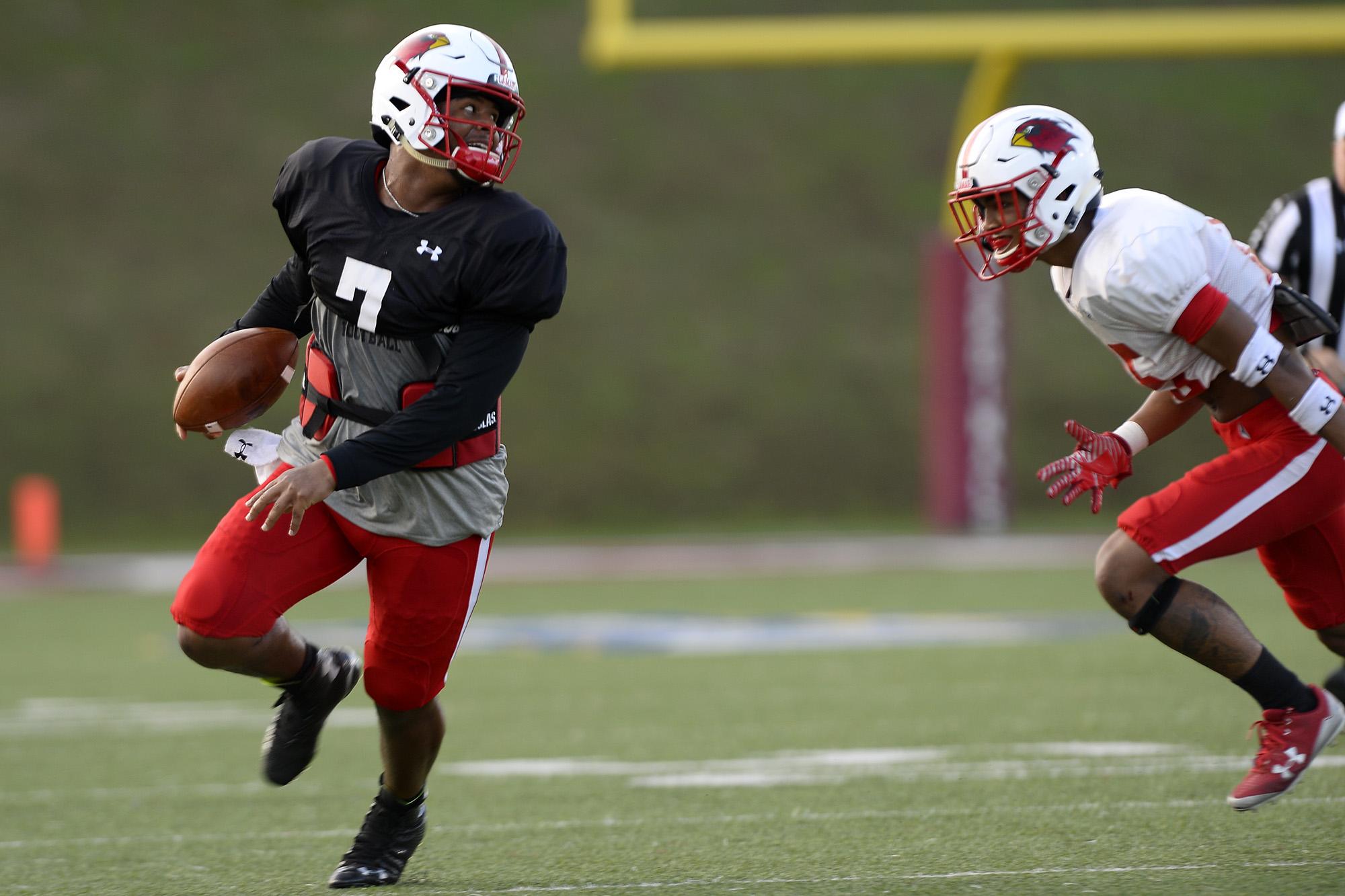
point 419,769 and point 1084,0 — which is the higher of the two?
point 1084,0

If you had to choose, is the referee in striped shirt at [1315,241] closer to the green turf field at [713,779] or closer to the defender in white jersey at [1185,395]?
the green turf field at [713,779]

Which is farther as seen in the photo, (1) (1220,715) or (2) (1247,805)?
(1) (1220,715)

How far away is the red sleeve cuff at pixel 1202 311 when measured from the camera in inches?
132

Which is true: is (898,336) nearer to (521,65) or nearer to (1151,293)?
(521,65)

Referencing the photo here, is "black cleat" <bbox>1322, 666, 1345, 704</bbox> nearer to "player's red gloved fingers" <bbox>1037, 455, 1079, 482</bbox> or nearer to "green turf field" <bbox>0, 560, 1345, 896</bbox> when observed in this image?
"green turf field" <bbox>0, 560, 1345, 896</bbox>

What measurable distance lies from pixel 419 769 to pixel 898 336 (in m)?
19.2

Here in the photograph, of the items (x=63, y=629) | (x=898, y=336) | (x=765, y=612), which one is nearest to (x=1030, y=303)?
(x=898, y=336)

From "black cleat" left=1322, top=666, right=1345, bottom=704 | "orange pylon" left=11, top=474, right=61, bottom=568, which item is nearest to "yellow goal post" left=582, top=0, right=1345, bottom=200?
"orange pylon" left=11, top=474, right=61, bottom=568

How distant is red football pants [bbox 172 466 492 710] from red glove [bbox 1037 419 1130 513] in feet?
Answer: 4.04

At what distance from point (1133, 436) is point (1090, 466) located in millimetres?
230

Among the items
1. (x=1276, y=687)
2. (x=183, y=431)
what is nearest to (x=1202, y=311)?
(x=1276, y=687)

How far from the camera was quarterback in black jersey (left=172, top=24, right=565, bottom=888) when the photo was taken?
10.8ft

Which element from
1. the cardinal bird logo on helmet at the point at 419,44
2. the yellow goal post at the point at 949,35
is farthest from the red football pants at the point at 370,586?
the yellow goal post at the point at 949,35

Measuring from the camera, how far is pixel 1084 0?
11.1m
